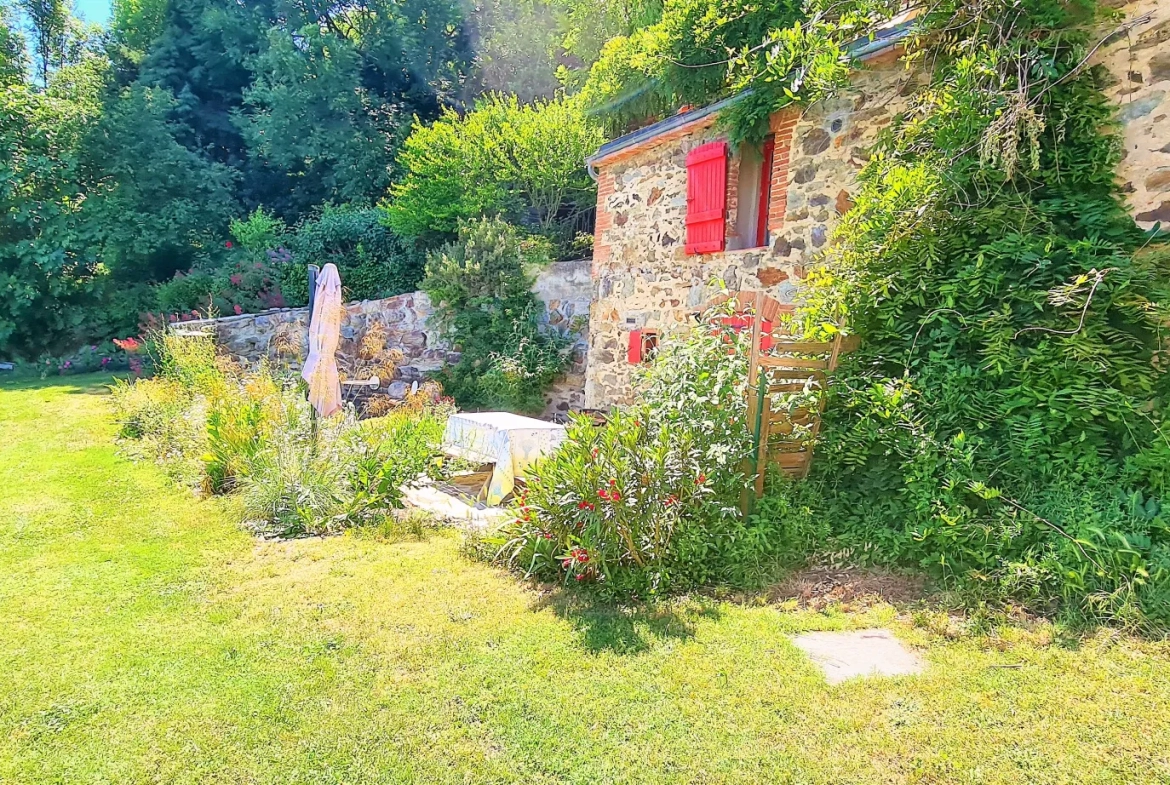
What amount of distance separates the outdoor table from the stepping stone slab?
9.30ft

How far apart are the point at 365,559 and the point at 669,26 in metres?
7.33

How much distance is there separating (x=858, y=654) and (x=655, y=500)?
4.14ft

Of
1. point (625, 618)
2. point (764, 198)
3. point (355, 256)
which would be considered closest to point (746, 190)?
point (764, 198)

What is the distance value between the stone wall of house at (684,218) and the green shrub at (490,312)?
1.54m

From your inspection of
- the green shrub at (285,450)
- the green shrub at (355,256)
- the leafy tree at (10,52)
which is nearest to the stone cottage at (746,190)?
the green shrub at (285,450)

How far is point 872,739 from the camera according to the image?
2305 mm

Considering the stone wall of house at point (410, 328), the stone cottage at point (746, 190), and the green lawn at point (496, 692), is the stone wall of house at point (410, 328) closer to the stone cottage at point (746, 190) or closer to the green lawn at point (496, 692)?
the stone cottage at point (746, 190)

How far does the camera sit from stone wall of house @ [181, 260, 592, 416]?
34.6ft

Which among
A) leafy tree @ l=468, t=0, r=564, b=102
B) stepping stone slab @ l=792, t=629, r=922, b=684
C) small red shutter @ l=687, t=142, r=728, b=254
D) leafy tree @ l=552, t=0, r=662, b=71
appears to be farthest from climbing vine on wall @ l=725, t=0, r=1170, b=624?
leafy tree @ l=468, t=0, r=564, b=102

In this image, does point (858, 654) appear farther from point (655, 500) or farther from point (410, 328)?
point (410, 328)

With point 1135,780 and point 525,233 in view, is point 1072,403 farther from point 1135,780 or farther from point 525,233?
point 525,233

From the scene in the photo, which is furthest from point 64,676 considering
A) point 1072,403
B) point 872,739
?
point 1072,403

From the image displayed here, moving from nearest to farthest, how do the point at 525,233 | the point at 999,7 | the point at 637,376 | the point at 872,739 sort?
the point at 872,739 → the point at 999,7 → the point at 637,376 → the point at 525,233

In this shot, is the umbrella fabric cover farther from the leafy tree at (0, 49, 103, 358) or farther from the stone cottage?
the leafy tree at (0, 49, 103, 358)
